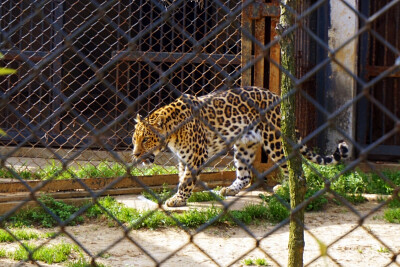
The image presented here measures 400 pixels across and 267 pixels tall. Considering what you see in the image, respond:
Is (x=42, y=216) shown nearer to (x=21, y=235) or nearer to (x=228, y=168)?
(x=21, y=235)

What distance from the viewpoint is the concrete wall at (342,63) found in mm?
7848

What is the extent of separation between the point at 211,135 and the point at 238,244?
1.94 meters

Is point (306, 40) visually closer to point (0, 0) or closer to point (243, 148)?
point (243, 148)

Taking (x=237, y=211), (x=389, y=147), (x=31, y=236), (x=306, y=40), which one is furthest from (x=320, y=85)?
(x=31, y=236)

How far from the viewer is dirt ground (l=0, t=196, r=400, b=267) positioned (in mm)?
4809

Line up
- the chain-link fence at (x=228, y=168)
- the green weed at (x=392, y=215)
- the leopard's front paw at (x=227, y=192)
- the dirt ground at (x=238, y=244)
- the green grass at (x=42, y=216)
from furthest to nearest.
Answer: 1. the leopard's front paw at (x=227, y=192)
2. the green weed at (x=392, y=215)
3. the green grass at (x=42, y=216)
4. the chain-link fence at (x=228, y=168)
5. the dirt ground at (x=238, y=244)

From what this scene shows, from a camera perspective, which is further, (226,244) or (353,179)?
(353,179)

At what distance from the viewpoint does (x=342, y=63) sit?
789 cm

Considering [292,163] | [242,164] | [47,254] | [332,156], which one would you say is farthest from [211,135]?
[292,163]

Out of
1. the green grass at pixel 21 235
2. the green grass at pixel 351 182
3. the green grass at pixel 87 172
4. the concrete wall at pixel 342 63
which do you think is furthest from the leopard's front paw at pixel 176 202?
the concrete wall at pixel 342 63

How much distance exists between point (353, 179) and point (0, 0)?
517cm

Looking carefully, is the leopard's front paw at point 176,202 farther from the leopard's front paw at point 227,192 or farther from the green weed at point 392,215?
the green weed at point 392,215

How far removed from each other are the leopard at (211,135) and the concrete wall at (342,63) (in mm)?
1198

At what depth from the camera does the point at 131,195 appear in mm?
6777
